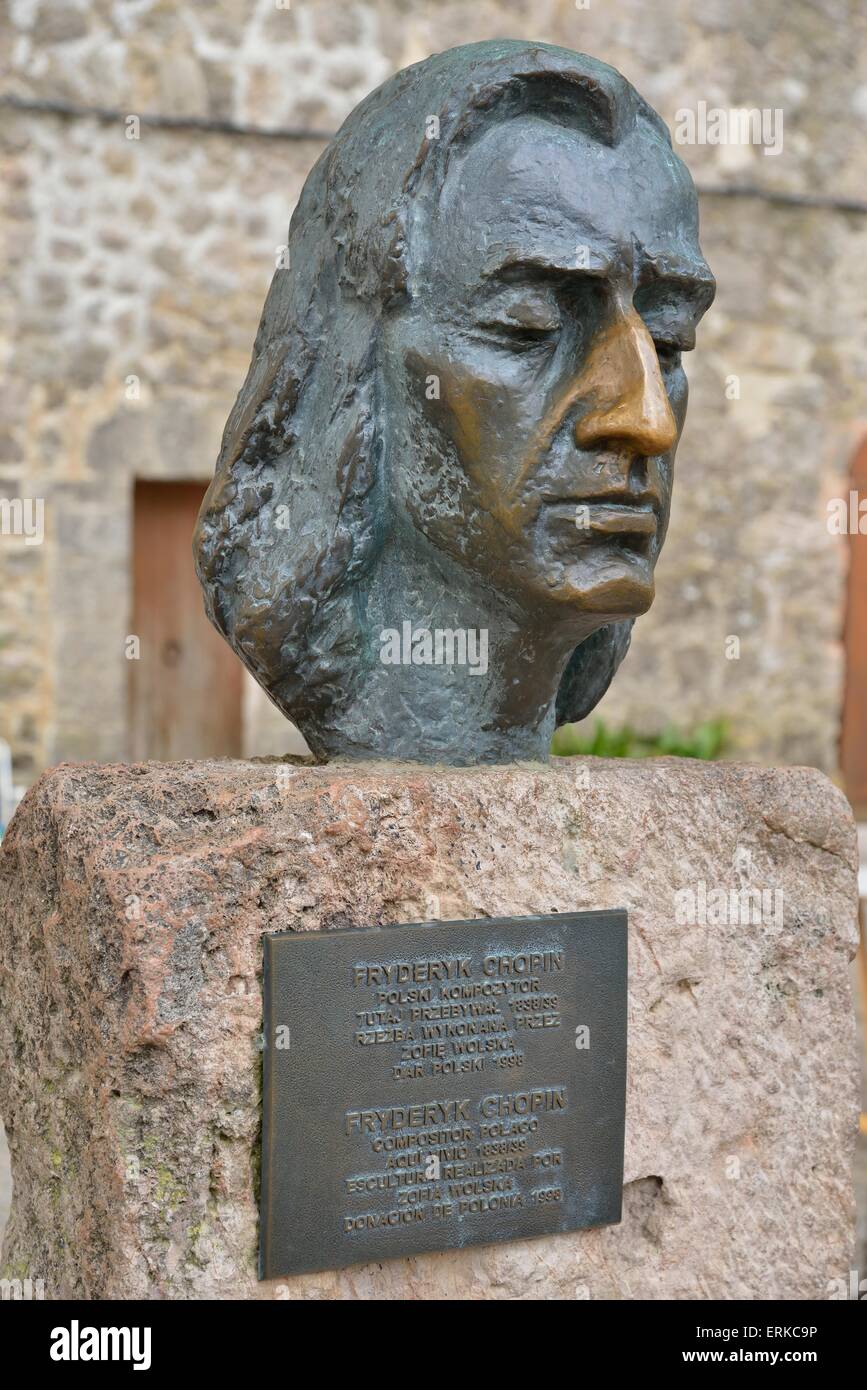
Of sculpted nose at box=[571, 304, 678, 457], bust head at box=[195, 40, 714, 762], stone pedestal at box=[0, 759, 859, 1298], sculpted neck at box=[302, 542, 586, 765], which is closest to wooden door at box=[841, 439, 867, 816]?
stone pedestal at box=[0, 759, 859, 1298]

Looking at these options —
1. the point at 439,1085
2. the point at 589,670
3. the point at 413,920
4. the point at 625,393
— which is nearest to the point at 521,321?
the point at 625,393

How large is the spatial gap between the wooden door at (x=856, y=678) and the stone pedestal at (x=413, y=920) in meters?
6.24

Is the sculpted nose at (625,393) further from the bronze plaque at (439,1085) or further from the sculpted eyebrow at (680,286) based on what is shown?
the bronze plaque at (439,1085)

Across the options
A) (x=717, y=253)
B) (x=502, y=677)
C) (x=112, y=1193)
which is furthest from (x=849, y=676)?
(x=112, y=1193)

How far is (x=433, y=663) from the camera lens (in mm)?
2654

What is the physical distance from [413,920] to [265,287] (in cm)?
571

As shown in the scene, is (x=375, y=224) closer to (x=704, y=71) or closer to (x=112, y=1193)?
(x=112, y=1193)

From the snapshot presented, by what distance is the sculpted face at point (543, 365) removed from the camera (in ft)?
7.99

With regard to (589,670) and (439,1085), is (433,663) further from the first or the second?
(439,1085)

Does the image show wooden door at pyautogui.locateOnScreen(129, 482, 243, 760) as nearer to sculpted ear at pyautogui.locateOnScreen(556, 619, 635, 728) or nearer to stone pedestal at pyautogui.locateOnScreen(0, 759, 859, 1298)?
sculpted ear at pyautogui.locateOnScreen(556, 619, 635, 728)

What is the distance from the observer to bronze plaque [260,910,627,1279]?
2.31 m

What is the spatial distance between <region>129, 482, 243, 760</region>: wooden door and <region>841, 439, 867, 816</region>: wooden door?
350cm

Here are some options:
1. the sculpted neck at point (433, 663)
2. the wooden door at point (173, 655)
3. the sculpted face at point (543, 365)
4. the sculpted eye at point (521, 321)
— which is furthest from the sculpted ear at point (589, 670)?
the wooden door at point (173, 655)

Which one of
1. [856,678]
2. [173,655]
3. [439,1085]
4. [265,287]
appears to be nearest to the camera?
[439,1085]
